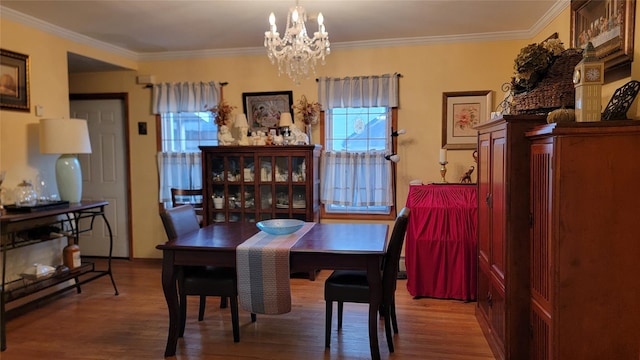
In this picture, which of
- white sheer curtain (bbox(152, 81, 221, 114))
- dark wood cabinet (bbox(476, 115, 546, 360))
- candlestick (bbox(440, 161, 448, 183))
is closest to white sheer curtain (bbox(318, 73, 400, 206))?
candlestick (bbox(440, 161, 448, 183))

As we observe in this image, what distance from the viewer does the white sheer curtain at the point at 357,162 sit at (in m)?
4.35

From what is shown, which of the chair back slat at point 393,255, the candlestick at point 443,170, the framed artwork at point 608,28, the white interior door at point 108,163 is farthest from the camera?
the white interior door at point 108,163

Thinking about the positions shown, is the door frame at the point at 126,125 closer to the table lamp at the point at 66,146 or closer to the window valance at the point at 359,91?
the table lamp at the point at 66,146

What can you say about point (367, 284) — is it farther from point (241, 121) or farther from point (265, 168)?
point (241, 121)

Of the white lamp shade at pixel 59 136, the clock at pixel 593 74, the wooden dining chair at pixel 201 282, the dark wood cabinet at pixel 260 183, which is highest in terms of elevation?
the clock at pixel 593 74

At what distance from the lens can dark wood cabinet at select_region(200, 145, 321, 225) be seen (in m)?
4.29

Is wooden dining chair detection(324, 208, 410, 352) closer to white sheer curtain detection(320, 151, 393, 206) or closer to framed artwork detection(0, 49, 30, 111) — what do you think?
white sheer curtain detection(320, 151, 393, 206)

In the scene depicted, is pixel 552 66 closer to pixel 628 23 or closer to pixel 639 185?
pixel 628 23

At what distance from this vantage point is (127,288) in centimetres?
403

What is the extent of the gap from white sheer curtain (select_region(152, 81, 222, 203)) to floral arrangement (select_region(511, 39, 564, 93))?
3.30 meters

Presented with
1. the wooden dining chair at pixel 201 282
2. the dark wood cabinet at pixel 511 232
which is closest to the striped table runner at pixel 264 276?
the wooden dining chair at pixel 201 282

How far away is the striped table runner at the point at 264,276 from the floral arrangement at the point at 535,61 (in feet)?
5.42

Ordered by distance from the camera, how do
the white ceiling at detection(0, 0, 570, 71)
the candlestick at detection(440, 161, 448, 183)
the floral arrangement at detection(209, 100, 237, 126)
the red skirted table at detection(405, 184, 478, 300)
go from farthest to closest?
1. the floral arrangement at detection(209, 100, 237, 126)
2. the candlestick at detection(440, 161, 448, 183)
3. the red skirted table at detection(405, 184, 478, 300)
4. the white ceiling at detection(0, 0, 570, 71)

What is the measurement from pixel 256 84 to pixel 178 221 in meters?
2.13
